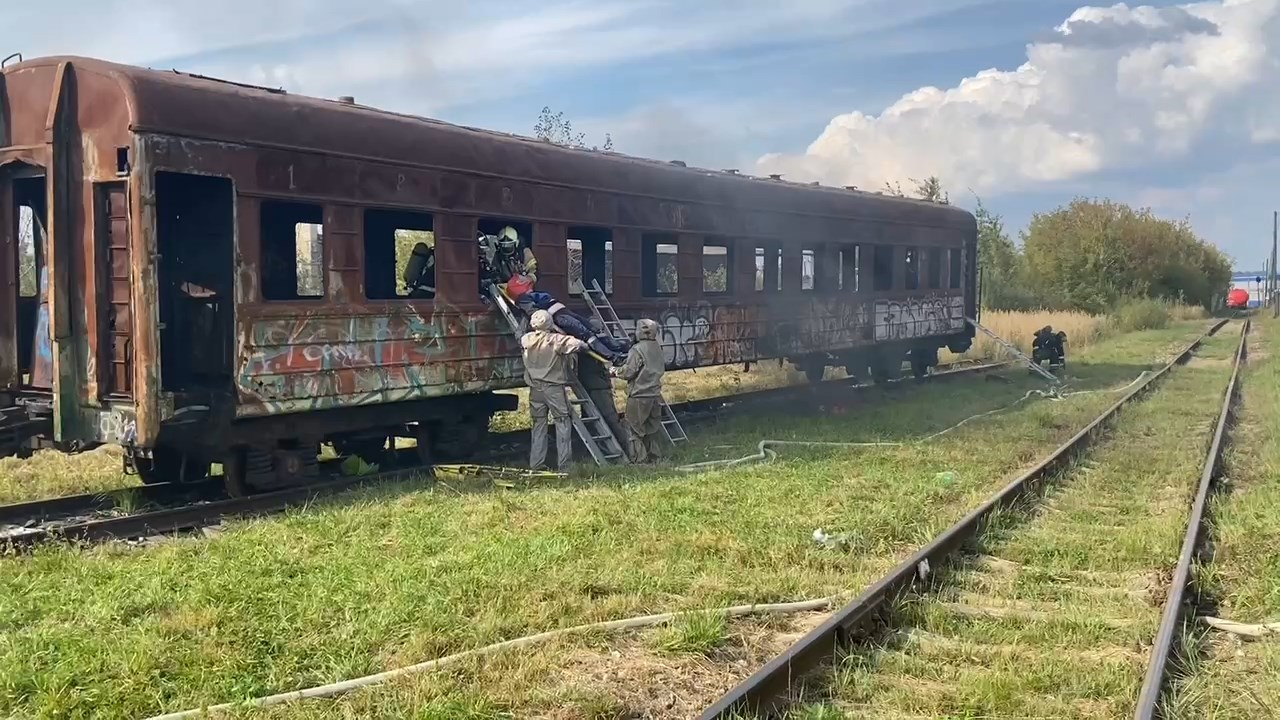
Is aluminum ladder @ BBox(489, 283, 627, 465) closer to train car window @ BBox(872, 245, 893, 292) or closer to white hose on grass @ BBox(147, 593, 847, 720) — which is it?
white hose on grass @ BBox(147, 593, 847, 720)

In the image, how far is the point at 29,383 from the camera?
855cm

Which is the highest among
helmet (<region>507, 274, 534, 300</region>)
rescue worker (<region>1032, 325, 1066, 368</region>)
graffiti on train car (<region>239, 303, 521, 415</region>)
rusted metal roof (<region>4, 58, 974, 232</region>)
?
rusted metal roof (<region>4, 58, 974, 232</region>)

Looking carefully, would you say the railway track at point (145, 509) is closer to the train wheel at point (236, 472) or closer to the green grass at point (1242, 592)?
the train wheel at point (236, 472)

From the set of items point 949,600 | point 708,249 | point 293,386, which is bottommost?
point 949,600

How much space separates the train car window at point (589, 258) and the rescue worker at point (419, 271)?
1.74 m

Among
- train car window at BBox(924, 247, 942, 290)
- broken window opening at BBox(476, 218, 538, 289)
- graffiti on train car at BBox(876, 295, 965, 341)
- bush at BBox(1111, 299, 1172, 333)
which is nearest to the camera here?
broken window opening at BBox(476, 218, 538, 289)

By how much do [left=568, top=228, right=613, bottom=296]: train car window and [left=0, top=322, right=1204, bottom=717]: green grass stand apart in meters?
2.88

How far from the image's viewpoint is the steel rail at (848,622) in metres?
4.05

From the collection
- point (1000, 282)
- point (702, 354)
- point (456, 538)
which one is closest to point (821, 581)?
point (456, 538)

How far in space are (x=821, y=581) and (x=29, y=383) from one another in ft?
21.3

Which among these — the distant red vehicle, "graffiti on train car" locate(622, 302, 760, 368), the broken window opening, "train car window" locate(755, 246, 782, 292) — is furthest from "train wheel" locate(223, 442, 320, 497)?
the distant red vehicle

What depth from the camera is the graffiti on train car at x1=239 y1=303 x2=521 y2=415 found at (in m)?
8.28

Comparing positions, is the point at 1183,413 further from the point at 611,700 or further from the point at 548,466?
the point at 611,700

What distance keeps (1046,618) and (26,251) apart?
8565 mm
